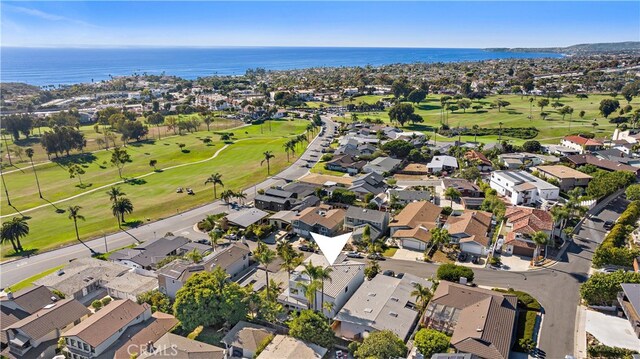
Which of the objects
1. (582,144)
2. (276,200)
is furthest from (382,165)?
(582,144)

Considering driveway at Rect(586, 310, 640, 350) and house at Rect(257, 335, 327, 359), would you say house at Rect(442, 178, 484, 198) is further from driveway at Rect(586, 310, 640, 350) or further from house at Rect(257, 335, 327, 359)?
house at Rect(257, 335, 327, 359)

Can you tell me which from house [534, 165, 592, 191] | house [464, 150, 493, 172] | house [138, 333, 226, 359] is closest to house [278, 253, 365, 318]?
house [138, 333, 226, 359]

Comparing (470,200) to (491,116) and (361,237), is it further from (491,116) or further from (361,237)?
(491,116)

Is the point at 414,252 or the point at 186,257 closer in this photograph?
the point at 186,257

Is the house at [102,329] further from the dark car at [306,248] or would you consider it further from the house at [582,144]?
the house at [582,144]

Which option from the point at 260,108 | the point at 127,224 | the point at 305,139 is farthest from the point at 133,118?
the point at 127,224

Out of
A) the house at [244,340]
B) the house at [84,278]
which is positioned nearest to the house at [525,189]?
the house at [244,340]
